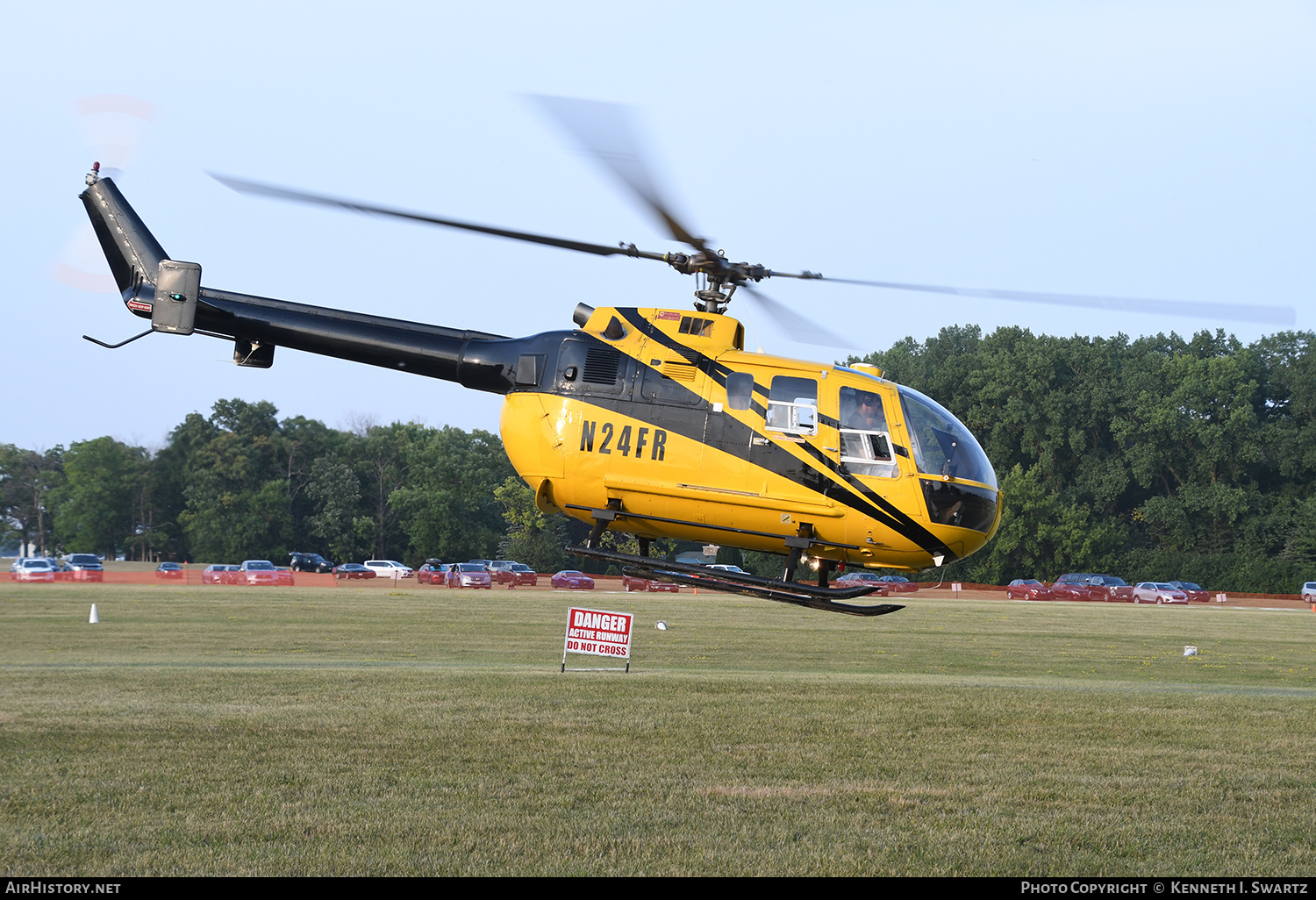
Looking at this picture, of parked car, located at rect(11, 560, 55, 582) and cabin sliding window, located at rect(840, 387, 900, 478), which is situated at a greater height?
cabin sliding window, located at rect(840, 387, 900, 478)

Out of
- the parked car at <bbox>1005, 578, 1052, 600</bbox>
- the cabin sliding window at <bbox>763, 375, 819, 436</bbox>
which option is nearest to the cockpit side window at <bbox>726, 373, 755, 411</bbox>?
the cabin sliding window at <bbox>763, 375, 819, 436</bbox>

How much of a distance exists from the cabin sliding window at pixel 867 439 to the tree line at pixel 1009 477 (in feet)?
217

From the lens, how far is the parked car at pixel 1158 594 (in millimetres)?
66375

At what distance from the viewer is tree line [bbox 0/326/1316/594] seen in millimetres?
87938

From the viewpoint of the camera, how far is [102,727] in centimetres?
1681

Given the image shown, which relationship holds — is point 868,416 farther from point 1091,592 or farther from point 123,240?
point 1091,592

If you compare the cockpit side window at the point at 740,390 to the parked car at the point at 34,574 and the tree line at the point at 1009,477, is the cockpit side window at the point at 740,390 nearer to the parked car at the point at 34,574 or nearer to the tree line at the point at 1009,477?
the parked car at the point at 34,574

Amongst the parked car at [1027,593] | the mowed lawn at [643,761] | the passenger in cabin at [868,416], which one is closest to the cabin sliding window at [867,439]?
the passenger in cabin at [868,416]

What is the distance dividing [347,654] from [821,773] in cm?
1643

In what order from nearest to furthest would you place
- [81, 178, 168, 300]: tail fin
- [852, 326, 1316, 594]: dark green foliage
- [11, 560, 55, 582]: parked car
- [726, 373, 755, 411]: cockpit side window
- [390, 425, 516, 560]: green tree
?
[726, 373, 755, 411]: cockpit side window → [81, 178, 168, 300]: tail fin → [11, 560, 55, 582]: parked car → [852, 326, 1316, 594]: dark green foliage → [390, 425, 516, 560]: green tree

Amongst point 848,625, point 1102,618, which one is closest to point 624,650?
point 848,625

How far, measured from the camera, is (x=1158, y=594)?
6675cm

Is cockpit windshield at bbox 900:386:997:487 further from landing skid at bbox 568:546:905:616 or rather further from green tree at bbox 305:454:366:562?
green tree at bbox 305:454:366:562

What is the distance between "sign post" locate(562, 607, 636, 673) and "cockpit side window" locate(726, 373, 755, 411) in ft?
41.6
